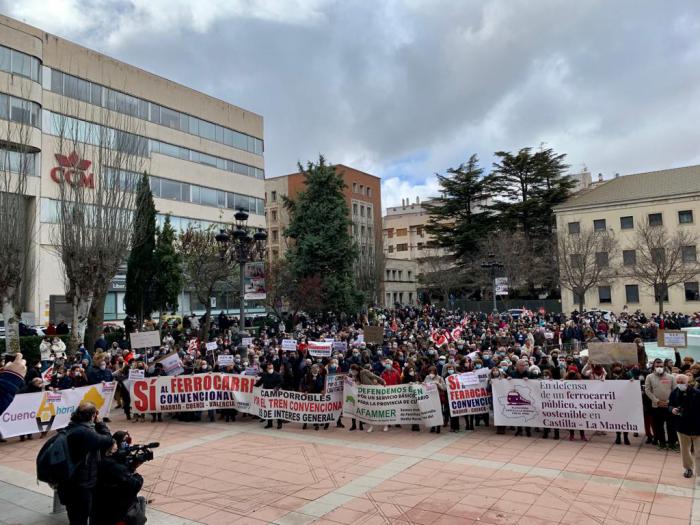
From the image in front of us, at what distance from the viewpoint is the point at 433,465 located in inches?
361

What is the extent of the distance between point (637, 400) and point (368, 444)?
5.34 meters

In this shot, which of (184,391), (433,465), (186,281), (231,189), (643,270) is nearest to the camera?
(433,465)

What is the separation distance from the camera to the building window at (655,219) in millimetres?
50906

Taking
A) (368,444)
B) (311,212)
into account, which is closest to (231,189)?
(311,212)

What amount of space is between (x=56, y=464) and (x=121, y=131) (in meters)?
20.8

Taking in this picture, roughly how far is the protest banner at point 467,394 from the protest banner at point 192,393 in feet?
16.2

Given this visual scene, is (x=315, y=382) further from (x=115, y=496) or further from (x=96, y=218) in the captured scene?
(x=96, y=218)

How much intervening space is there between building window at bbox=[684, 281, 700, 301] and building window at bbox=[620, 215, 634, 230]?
7.44 m

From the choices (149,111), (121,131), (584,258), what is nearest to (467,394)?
(121,131)

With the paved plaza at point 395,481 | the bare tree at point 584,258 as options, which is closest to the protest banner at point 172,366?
the paved plaza at point 395,481

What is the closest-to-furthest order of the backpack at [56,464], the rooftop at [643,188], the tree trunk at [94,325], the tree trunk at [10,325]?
the backpack at [56,464], the tree trunk at [10,325], the tree trunk at [94,325], the rooftop at [643,188]

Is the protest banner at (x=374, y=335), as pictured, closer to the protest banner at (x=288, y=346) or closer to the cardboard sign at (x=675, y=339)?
the protest banner at (x=288, y=346)

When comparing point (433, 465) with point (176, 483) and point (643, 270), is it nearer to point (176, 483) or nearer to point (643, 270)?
point (176, 483)

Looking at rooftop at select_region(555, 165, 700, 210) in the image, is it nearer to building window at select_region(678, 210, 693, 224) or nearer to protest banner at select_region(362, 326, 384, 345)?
building window at select_region(678, 210, 693, 224)
